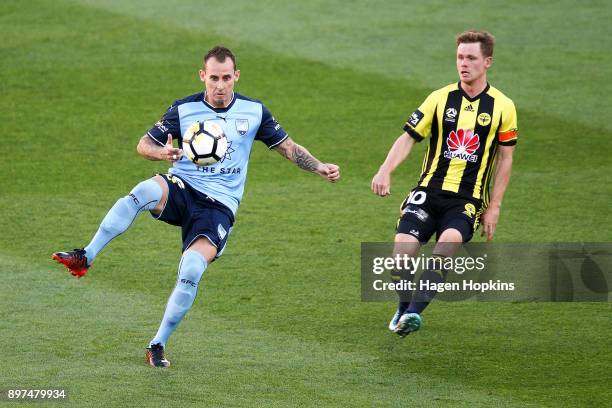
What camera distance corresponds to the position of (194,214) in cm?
829

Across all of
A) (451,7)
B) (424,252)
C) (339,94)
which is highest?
(451,7)

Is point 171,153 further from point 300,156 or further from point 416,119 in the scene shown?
point 416,119

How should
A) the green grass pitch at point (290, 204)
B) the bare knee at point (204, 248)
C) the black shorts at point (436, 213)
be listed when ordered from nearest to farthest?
the green grass pitch at point (290, 204) < the bare knee at point (204, 248) < the black shorts at point (436, 213)

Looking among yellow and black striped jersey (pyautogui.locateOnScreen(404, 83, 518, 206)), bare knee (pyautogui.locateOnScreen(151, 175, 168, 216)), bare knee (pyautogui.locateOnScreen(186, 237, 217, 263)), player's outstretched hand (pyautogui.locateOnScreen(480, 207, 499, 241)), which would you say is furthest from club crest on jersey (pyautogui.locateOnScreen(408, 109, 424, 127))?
bare knee (pyautogui.locateOnScreen(151, 175, 168, 216))

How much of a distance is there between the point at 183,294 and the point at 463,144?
94.2 inches

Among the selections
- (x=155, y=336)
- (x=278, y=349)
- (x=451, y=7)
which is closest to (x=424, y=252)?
(x=278, y=349)

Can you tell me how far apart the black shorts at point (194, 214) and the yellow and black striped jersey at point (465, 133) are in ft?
5.22

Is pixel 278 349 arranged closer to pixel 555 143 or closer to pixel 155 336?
pixel 155 336

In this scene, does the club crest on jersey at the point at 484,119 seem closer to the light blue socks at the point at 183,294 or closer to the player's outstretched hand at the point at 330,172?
the player's outstretched hand at the point at 330,172

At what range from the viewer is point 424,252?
1011cm

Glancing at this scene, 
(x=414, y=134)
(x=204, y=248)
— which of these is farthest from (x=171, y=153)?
(x=414, y=134)

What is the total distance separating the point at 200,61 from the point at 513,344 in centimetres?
943

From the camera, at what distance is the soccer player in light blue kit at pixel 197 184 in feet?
26.1

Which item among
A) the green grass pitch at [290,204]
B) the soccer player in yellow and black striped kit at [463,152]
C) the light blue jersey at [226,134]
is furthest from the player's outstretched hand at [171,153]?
the soccer player in yellow and black striped kit at [463,152]
